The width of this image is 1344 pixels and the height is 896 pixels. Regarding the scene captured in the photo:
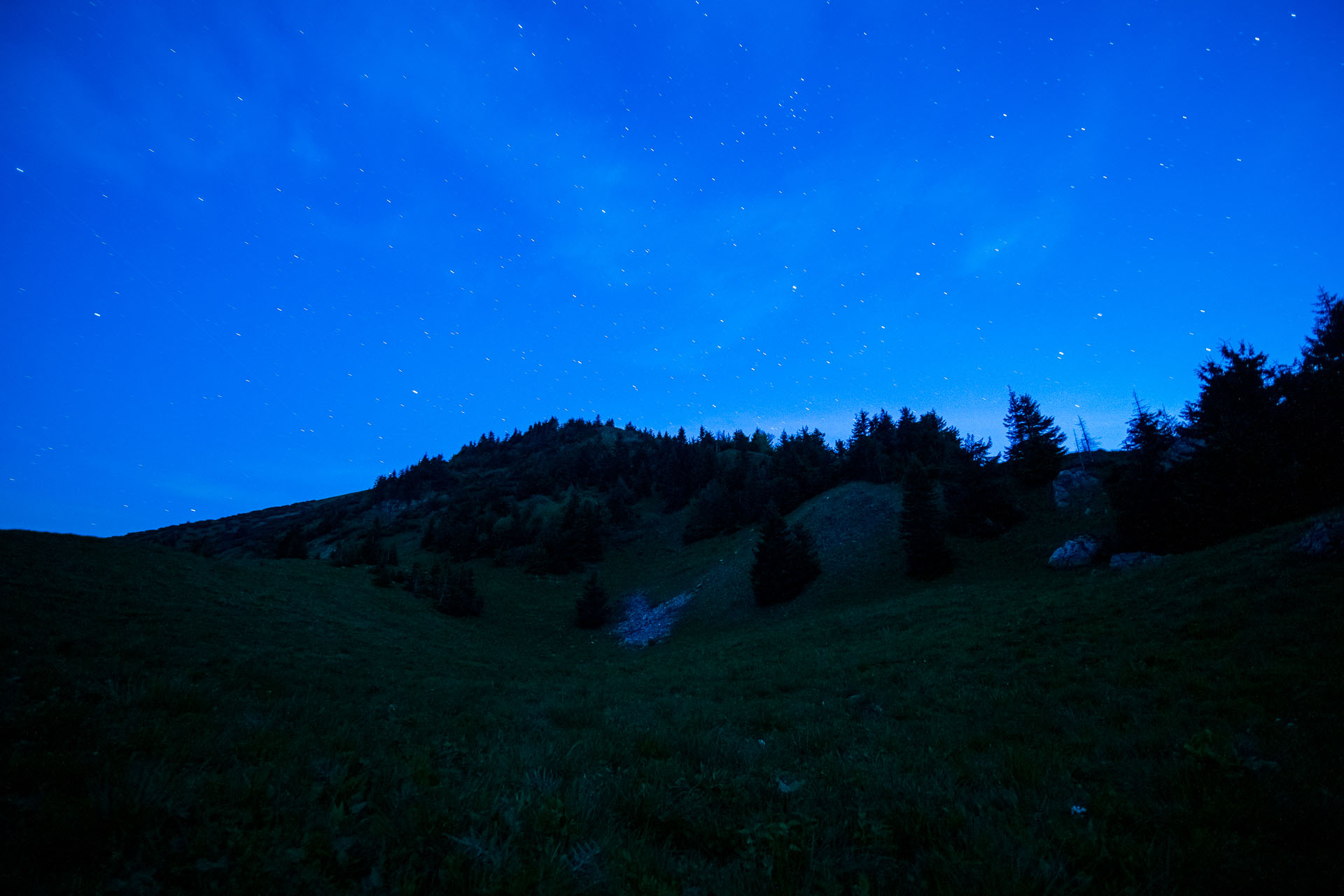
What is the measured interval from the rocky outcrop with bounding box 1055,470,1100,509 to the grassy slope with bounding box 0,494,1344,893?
2796cm

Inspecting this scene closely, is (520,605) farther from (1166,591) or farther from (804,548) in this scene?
(1166,591)

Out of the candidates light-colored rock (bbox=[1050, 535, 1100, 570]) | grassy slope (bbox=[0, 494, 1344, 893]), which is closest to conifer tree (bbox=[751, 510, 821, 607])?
light-colored rock (bbox=[1050, 535, 1100, 570])

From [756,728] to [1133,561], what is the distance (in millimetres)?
26939

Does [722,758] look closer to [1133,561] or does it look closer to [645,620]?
[1133,561]

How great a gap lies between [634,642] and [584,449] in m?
98.7

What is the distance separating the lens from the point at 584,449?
136375mm

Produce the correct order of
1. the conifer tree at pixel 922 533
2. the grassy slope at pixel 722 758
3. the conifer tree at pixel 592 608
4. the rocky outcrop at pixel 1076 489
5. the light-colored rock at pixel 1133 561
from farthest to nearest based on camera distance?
the conifer tree at pixel 592 608
the rocky outcrop at pixel 1076 489
the conifer tree at pixel 922 533
the light-colored rock at pixel 1133 561
the grassy slope at pixel 722 758

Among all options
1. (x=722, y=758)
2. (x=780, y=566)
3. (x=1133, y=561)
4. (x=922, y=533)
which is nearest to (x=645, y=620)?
(x=780, y=566)

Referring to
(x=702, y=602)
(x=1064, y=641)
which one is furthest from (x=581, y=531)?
(x=1064, y=641)

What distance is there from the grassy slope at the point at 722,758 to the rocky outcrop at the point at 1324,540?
85cm

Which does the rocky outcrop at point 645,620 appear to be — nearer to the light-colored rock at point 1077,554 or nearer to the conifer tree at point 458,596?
the conifer tree at point 458,596

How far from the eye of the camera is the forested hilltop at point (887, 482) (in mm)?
28438

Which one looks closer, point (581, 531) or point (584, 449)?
point (581, 531)

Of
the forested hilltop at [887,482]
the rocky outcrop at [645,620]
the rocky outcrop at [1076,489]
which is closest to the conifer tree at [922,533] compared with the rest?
the forested hilltop at [887,482]
